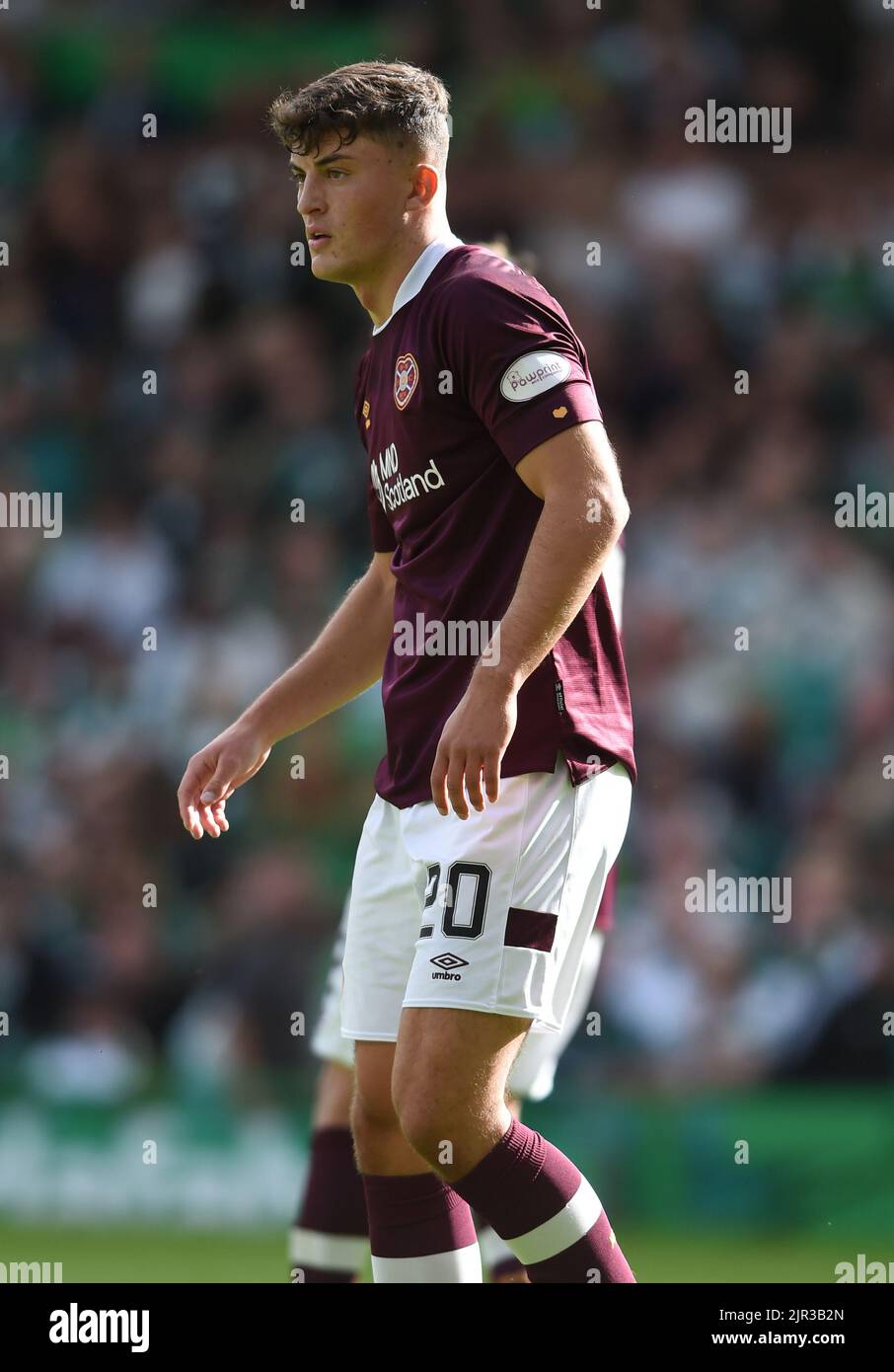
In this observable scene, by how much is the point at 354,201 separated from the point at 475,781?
114cm

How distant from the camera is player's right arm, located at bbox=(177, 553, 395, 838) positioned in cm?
358

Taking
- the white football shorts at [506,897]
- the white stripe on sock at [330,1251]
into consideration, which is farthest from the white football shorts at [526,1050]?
the white football shorts at [506,897]

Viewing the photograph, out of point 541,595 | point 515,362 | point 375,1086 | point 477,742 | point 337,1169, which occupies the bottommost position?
point 337,1169

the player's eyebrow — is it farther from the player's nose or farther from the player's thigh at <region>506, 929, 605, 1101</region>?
the player's thigh at <region>506, 929, 605, 1101</region>

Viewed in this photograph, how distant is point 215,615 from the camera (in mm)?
9070

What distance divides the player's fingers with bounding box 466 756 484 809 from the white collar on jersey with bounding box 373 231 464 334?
3.04 feet

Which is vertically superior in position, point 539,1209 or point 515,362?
point 515,362

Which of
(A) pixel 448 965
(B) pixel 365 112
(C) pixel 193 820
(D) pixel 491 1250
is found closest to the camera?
(A) pixel 448 965

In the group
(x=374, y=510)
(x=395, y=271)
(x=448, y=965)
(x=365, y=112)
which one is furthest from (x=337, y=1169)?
(x=365, y=112)

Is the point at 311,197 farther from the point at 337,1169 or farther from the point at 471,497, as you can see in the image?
the point at 337,1169

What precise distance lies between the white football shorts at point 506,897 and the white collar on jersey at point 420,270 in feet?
2.98

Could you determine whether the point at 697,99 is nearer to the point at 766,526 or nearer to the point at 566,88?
the point at 566,88

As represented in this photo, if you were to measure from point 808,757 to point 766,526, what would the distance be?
1279 millimetres

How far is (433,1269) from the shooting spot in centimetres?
322
